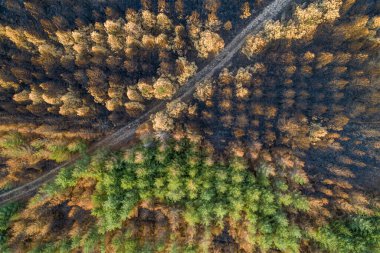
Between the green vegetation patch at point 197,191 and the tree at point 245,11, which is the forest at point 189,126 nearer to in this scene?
the green vegetation patch at point 197,191

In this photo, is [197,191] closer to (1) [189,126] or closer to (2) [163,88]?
(1) [189,126]

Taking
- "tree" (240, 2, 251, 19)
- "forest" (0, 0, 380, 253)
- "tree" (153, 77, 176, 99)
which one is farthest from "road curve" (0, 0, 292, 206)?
"tree" (153, 77, 176, 99)

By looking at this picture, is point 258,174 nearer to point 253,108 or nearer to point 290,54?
point 253,108

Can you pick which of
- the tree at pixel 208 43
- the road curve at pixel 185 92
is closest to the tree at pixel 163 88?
the road curve at pixel 185 92

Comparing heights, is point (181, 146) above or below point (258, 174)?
above

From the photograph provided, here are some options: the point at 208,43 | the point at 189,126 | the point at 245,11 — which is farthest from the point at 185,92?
the point at 245,11

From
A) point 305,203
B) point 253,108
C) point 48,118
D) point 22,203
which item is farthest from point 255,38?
point 22,203
